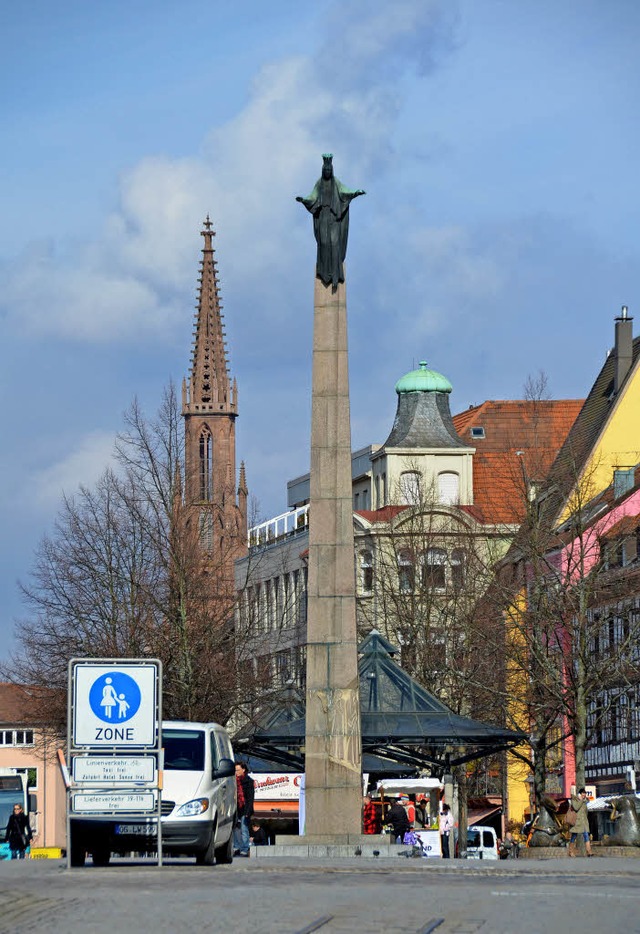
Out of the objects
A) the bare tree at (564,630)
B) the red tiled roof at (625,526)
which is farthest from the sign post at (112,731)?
the red tiled roof at (625,526)

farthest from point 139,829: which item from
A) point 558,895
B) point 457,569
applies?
point 457,569

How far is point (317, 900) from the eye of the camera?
18516 mm

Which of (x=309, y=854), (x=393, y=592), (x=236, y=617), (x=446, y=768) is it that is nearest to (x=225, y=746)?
(x=309, y=854)

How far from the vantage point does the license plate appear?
25.5 metres

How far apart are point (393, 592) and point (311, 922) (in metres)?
49.6

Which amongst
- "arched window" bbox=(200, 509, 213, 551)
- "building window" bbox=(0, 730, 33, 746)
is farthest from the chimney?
"building window" bbox=(0, 730, 33, 746)

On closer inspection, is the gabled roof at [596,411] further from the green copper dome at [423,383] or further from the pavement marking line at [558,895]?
the pavement marking line at [558,895]

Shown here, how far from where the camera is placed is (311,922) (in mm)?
16125

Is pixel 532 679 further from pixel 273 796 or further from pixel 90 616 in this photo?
pixel 273 796

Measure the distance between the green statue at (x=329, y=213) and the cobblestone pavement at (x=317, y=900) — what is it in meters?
12.0

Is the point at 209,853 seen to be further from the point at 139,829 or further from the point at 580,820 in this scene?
the point at 580,820

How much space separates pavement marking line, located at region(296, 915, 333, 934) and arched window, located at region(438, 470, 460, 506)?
82606 millimetres

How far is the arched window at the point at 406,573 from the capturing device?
220 feet

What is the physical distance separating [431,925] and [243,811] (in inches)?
828
